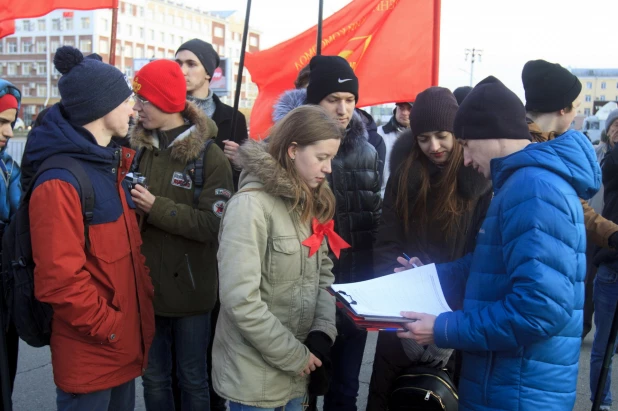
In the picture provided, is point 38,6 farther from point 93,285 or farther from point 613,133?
point 613,133

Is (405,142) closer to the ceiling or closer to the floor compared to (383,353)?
closer to the ceiling

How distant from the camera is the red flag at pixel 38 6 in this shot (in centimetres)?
339

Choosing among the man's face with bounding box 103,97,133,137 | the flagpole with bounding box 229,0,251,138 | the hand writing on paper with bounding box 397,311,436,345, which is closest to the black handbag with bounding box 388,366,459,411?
the hand writing on paper with bounding box 397,311,436,345

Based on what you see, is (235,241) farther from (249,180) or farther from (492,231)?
(492,231)

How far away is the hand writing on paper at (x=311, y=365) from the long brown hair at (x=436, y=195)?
0.96 meters

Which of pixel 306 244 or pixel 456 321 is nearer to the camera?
pixel 456 321

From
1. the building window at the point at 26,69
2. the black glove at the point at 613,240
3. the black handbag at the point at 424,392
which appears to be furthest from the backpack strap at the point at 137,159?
the building window at the point at 26,69

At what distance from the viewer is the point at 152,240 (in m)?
3.10

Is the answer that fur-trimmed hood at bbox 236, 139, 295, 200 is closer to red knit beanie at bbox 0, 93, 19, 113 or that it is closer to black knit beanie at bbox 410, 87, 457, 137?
black knit beanie at bbox 410, 87, 457, 137

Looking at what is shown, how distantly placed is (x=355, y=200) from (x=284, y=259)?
3.11ft

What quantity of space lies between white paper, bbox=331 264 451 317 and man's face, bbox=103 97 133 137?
1155mm

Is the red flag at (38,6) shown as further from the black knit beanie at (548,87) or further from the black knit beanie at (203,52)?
the black knit beanie at (548,87)

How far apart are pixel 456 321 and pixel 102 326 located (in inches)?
53.6

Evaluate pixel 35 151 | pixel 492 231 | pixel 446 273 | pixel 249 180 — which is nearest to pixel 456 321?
pixel 492 231
